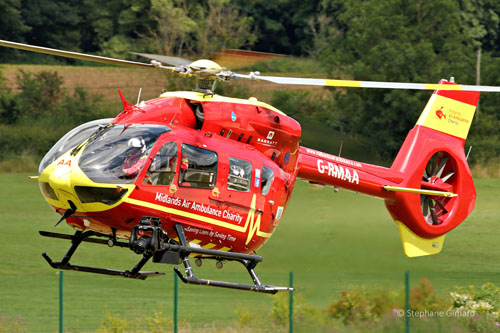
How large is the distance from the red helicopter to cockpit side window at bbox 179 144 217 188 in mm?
14

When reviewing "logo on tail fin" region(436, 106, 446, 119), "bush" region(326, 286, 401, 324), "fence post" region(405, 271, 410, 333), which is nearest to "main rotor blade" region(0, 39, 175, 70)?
"bush" region(326, 286, 401, 324)

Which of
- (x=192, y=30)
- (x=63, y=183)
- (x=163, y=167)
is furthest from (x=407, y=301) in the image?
(x=192, y=30)

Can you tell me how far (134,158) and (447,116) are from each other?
7.83m

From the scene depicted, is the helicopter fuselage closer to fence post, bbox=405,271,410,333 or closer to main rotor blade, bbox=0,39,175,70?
main rotor blade, bbox=0,39,175,70

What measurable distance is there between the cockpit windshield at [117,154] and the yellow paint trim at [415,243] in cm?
661

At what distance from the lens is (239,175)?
1292 cm

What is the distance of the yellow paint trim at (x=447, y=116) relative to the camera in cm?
1745

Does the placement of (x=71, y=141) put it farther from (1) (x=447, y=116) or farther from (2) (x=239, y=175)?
(1) (x=447, y=116)

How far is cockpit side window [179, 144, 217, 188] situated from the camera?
12320mm

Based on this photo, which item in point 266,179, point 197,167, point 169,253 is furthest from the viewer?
point 266,179

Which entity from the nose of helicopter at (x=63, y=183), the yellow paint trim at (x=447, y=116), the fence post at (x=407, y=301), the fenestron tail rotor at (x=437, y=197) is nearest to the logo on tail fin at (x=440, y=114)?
the yellow paint trim at (x=447, y=116)

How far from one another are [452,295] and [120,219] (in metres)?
7.66

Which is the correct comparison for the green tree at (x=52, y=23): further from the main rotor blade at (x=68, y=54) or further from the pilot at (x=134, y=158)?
the pilot at (x=134, y=158)

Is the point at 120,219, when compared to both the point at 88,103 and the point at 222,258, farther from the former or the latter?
the point at 88,103
